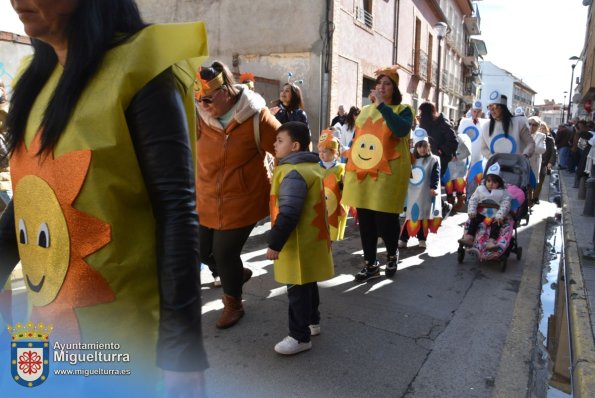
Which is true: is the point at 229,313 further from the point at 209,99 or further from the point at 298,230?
the point at 209,99

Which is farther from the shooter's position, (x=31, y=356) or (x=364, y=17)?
(x=364, y=17)

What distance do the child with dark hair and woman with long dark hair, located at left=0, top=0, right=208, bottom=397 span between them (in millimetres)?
4907

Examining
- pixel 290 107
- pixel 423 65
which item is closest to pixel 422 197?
pixel 290 107

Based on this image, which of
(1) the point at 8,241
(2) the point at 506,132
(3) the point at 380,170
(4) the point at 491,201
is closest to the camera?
(1) the point at 8,241

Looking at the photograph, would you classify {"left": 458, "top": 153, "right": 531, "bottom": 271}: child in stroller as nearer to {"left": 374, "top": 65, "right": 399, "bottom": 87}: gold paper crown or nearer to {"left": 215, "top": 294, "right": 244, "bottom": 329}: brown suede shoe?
{"left": 374, "top": 65, "right": 399, "bottom": 87}: gold paper crown

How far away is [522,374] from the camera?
3.14 m

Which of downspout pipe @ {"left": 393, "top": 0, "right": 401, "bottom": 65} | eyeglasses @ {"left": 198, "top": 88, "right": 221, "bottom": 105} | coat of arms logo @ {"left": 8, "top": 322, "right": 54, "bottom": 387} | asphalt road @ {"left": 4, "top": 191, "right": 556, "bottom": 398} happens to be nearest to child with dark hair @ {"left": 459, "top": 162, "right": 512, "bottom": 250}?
asphalt road @ {"left": 4, "top": 191, "right": 556, "bottom": 398}

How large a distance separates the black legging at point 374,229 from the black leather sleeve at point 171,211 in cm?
368

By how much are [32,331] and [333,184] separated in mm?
4389

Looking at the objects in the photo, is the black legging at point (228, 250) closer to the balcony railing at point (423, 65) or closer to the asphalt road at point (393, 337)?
the asphalt road at point (393, 337)

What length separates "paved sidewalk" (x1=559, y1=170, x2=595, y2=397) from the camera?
3104mm

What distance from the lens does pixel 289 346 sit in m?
3.28

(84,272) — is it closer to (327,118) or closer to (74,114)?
(74,114)

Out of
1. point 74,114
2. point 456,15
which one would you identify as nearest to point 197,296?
point 74,114
